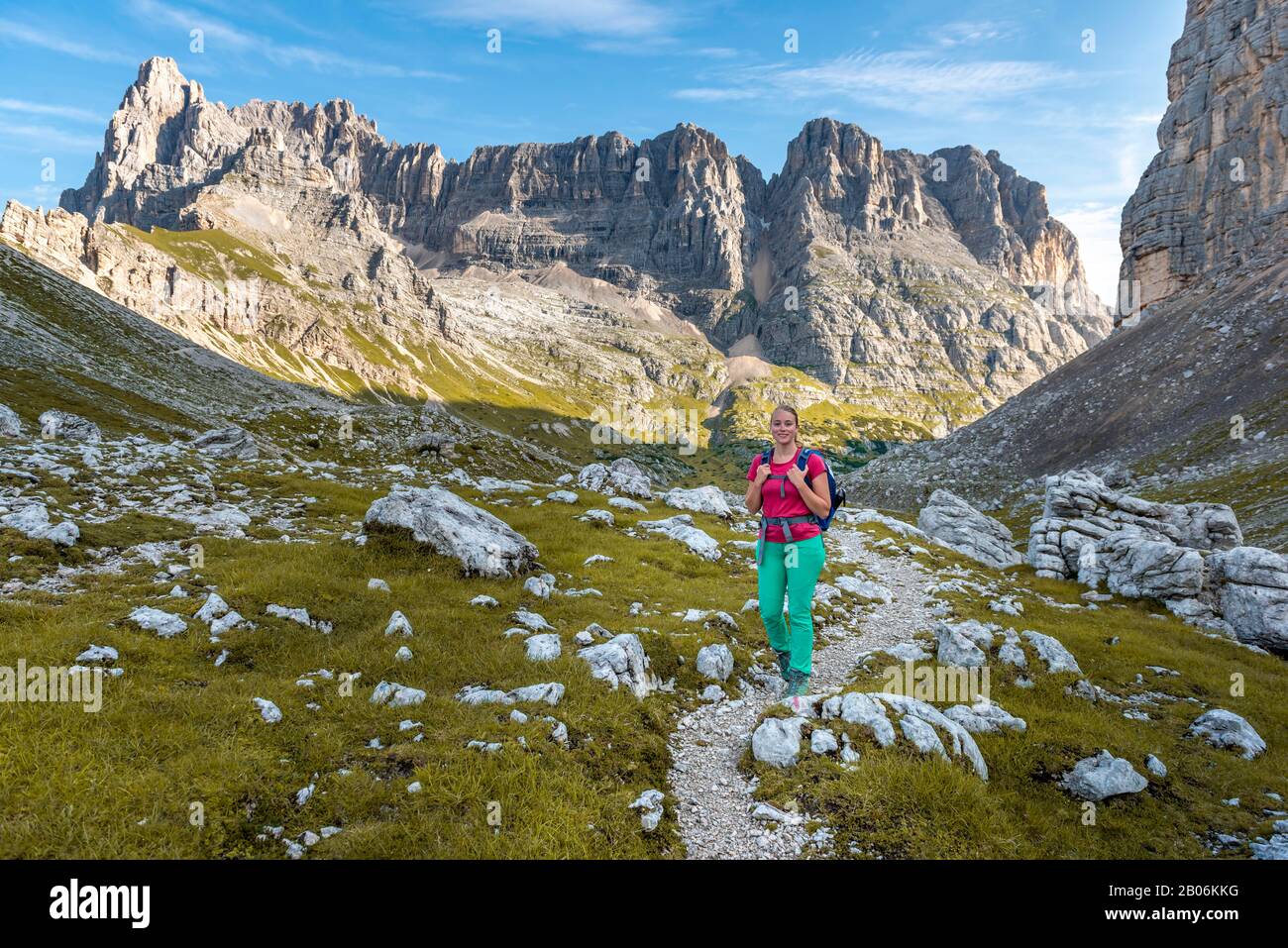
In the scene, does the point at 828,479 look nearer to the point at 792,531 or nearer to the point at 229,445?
the point at 792,531

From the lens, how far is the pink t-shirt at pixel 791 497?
10.5 m

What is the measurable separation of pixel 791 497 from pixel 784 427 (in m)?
1.30

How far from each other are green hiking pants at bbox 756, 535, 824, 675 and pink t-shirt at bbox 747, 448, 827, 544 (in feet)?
0.55

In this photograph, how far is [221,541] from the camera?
16.4 meters

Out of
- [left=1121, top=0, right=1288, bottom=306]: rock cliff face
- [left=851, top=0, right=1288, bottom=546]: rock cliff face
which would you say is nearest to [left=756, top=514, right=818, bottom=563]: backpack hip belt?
[left=851, top=0, right=1288, bottom=546]: rock cliff face

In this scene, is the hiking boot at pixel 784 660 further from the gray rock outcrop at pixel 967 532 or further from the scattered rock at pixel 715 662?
the gray rock outcrop at pixel 967 532

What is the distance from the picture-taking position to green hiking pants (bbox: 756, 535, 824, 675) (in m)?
10.4

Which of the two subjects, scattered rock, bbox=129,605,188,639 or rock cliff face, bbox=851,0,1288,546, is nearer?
scattered rock, bbox=129,605,188,639

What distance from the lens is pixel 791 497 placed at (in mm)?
10539

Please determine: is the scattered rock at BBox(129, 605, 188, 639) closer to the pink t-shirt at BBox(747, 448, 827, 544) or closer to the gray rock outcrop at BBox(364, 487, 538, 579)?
the gray rock outcrop at BBox(364, 487, 538, 579)

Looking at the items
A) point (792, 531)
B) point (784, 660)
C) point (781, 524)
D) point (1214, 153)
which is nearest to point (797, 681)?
point (784, 660)
